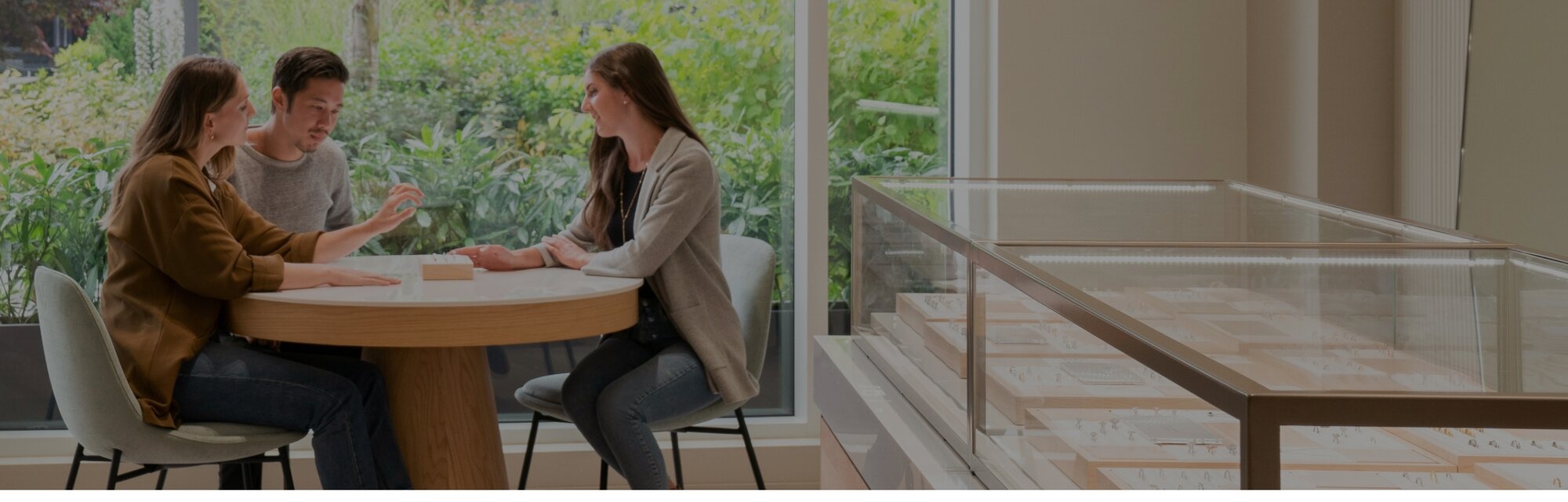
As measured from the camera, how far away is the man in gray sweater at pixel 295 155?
3070mm

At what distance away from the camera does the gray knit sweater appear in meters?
3.11

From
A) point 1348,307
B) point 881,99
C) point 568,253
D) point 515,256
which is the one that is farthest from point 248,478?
point 1348,307

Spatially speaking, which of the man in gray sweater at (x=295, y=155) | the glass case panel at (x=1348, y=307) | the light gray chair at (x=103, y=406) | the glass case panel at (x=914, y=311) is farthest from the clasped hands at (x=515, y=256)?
the glass case panel at (x=1348, y=307)

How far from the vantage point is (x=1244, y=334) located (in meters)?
1.29

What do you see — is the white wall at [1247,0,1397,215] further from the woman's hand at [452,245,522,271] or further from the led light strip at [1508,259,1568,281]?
the woman's hand at [452,245,522,271]

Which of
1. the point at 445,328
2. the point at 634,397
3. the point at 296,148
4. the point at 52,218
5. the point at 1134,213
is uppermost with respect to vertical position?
the point at 296,148

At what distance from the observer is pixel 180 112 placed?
257 cm

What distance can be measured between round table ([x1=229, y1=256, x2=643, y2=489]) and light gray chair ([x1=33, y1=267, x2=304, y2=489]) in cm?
22

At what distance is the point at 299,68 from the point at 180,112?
52cm

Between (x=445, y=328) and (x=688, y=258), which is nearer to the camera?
(x=445, y=328)

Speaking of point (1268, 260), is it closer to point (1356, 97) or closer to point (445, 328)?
point (445, 328)

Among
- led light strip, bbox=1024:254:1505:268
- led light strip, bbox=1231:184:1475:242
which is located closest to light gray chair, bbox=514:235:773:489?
led light strip, bbox=1231:184:1475:242

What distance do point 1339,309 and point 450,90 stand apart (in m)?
3.11

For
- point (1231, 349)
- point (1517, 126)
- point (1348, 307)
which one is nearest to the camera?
point (1231, 349)
